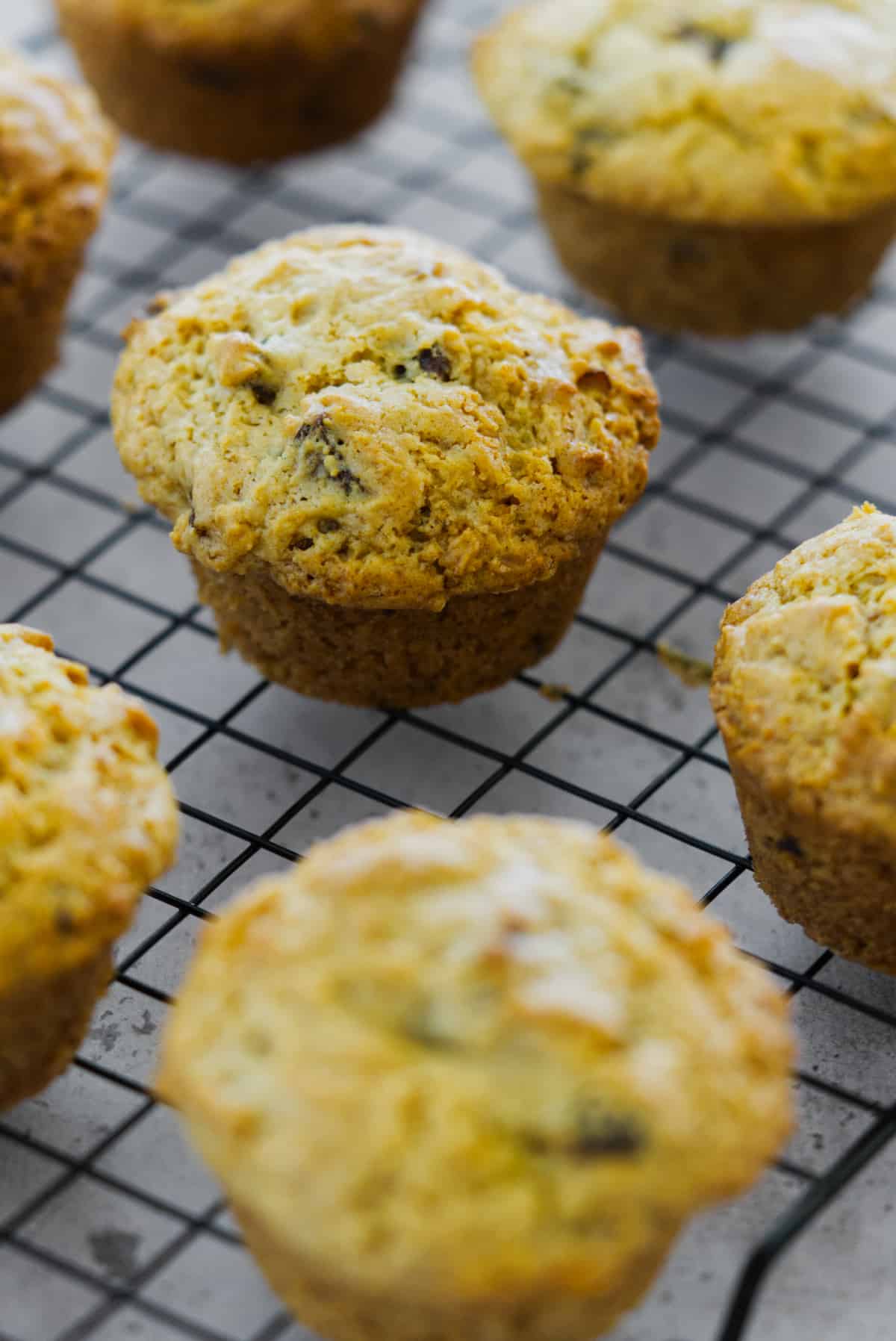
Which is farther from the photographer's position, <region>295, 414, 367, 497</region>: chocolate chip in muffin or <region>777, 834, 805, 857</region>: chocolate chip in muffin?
<region>295, 414, 367, 497</region>: chocolate chip in muffin

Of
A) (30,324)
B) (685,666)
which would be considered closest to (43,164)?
(30,324)

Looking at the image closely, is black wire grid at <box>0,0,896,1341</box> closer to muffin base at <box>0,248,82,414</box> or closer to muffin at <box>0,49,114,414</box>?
muffin base at <box>0,248,82,414</box>

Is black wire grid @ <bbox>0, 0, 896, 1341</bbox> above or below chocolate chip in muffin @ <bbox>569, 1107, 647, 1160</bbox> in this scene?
below

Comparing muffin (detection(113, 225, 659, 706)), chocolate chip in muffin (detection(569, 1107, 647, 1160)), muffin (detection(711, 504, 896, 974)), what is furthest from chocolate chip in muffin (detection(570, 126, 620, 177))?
chocolate chip in muffin (detection(569, 1107, 647, 1160))

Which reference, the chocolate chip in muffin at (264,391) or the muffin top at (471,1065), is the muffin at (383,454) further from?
the muffin top at (471,1065)

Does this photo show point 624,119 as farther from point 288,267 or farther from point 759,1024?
point 759,1024

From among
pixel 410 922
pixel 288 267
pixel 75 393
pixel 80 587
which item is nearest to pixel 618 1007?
pixel 410 922

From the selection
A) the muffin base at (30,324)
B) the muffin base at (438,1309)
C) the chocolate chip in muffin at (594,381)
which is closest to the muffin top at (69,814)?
the muffin base at (438,1309)
